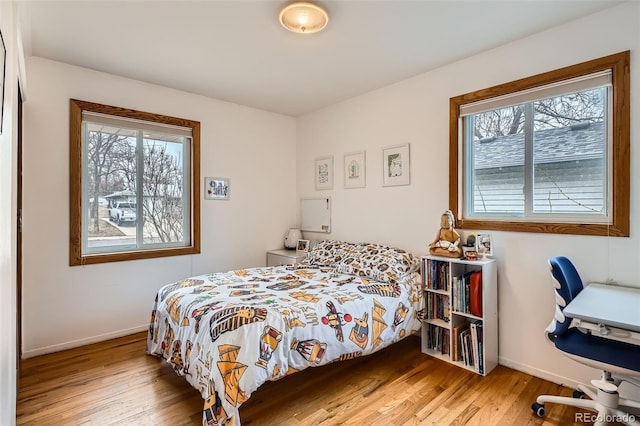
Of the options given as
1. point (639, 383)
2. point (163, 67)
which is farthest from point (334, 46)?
point (639, 383)

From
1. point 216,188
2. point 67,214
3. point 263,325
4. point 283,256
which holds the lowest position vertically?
point 263,325

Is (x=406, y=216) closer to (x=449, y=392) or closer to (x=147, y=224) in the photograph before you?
(x=449, y=392)

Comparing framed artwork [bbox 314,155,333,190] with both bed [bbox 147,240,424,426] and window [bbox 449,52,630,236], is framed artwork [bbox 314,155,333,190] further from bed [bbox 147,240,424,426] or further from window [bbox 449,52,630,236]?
window [bbox 449,52,630,236]

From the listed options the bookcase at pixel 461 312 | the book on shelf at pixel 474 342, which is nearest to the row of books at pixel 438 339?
the bookcase at pixel 461 312

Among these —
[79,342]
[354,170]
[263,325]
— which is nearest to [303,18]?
[354,170]

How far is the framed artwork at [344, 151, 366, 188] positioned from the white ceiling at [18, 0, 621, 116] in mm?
781

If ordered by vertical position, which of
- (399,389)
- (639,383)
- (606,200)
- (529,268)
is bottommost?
(399,389)

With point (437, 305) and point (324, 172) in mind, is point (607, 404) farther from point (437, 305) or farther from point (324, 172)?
point (324, 172)

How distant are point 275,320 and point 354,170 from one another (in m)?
2.20

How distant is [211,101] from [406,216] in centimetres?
251

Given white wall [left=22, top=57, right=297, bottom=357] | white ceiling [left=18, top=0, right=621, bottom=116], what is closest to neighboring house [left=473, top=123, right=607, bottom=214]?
white ceiling [left=18, top=0, right=621, bottom=116]

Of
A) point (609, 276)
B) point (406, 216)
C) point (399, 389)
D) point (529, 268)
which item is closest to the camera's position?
point (609, 276)

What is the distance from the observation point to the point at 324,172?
4082 mm

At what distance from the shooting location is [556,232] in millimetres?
2283
